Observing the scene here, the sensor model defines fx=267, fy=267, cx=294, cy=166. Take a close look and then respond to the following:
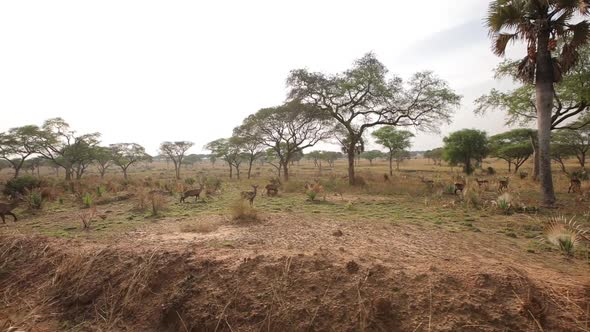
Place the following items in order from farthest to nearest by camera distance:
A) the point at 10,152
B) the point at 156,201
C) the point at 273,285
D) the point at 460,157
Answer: the point at 460,157 → the point at 10,152 → the point at 156,201 → the point at 273,285

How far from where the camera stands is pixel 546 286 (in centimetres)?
342

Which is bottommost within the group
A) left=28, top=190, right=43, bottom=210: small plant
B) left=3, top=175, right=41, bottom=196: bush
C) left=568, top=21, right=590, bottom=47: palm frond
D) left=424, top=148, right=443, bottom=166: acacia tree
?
left=28, top=190, right=43, bottom=210: small plant

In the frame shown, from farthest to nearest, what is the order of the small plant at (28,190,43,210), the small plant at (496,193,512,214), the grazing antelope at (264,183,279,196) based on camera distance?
the grazing antelope at (264,183,279,196) → the small plant at (28,190,43,210) → the small plant at (496,193,512,214)

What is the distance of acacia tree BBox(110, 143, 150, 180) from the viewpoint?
42.1 m

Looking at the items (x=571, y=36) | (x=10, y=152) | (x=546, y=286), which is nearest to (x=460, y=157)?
(x=571, y=36)

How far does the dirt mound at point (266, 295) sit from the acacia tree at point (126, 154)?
43.1 m

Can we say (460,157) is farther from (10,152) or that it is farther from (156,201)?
(10,152)

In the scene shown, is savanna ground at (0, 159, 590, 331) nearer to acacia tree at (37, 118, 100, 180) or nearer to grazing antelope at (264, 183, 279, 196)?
grazing antelope at (264, 183, 279, 196)

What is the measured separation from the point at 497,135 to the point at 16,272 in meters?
45.6

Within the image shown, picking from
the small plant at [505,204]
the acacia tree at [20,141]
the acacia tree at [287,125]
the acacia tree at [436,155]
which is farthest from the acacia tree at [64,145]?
the acacia tree at [436,155]

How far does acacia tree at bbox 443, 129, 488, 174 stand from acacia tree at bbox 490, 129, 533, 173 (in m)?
2.74

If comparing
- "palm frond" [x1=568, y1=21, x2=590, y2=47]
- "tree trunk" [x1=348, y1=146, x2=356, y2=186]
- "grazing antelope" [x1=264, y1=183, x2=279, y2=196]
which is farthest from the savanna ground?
"tree trunk" [x1=348, y1=146, x2=356, y2=186]

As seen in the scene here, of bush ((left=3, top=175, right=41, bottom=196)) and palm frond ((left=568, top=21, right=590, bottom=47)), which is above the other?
palm frond ((left=568, top=21, right=590, bottom=47))

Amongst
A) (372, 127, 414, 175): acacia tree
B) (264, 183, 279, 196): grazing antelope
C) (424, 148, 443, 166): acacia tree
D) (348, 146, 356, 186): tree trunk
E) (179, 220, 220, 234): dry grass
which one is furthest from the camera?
(424, 148, 443, 166): acacia tree
